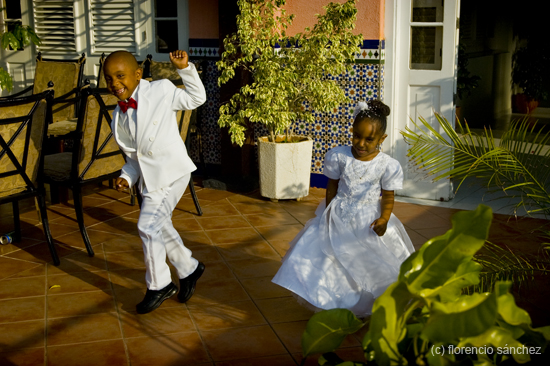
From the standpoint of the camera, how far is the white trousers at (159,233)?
11.3ft

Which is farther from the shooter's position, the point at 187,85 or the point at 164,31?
the point at 164,31

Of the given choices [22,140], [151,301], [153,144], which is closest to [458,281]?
[153,144]

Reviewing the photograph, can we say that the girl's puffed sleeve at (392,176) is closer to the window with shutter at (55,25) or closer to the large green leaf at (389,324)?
the large green leaf at (389,324)

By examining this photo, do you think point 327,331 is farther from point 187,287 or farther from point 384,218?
point 187,287

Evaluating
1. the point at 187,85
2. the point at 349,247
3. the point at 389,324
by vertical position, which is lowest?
the point at 349,247

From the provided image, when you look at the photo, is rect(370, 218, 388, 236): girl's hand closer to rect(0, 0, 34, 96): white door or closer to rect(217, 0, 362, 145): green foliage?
rect(217, 0, 362, 145): green foliage

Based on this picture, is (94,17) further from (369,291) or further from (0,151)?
(369,291)

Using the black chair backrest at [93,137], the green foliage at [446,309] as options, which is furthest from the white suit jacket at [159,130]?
the green foliage at [446,309]

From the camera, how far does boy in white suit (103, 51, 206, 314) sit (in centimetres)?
337

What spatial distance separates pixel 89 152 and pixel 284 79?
5.75 feet

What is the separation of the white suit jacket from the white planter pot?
2.24 m

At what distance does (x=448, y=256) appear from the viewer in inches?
68.9

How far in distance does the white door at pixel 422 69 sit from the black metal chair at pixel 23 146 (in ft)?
9.70

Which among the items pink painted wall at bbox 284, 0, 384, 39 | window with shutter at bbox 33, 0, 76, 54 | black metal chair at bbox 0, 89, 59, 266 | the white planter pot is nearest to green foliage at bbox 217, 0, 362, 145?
the white planter pot
